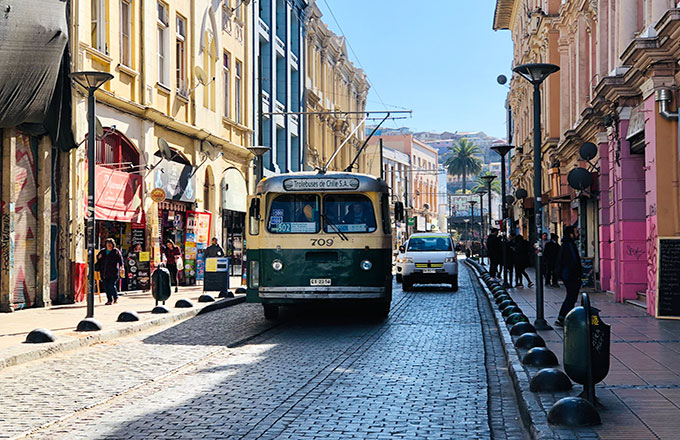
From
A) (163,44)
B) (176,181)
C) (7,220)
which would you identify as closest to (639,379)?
(7,220)

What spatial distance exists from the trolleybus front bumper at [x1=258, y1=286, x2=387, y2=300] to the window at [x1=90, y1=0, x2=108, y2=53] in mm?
10051

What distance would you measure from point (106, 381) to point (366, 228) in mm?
6870

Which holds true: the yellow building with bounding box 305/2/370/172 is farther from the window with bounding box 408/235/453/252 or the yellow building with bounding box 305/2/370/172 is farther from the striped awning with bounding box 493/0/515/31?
the window with bounding box 408/235/453/252

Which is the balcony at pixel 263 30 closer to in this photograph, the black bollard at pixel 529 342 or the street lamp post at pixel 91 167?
the street lamp post at pixel 91 167

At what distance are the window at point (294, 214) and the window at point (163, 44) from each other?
12781 mm

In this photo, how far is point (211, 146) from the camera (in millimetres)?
31266

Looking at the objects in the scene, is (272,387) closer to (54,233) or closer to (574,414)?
(574,414)

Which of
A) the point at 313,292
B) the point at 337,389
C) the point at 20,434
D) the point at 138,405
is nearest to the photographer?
the point at 20,434

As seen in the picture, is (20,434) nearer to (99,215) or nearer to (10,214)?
(10,214)

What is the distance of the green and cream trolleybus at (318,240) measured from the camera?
1557cm

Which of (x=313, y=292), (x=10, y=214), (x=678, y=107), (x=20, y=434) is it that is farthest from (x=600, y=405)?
(x=10, y=214)

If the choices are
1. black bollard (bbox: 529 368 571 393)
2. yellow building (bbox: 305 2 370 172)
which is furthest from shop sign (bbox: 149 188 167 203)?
yellow building (bbox: 305 2 370 172)

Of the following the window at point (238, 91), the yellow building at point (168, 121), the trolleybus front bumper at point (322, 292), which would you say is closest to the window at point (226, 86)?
the yellow building at point (168, 121)

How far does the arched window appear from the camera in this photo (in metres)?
23.0
